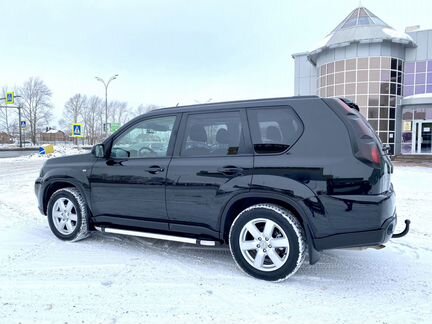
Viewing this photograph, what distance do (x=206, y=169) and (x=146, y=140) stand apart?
103 cm

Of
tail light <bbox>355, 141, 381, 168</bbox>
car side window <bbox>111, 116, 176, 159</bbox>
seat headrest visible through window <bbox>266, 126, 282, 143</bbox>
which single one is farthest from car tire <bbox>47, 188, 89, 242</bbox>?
tail light <bbox>355, 141, 381, 168</bbox>

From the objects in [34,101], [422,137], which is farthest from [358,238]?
[34,101]

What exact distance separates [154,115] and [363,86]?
2255 centimetres

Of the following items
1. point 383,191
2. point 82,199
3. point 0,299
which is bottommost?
point 0,299

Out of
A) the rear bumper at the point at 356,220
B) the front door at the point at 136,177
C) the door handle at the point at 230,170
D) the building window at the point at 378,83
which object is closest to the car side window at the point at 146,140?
the front door at the point at 136,177

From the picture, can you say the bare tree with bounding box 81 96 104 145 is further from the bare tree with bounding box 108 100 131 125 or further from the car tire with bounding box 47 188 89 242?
the car tire with bounding box 47 188 89 242

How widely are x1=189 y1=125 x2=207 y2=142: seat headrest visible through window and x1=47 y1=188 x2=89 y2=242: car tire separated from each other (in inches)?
73.4

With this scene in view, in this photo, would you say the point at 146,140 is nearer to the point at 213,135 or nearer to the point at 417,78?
the point at 213,135

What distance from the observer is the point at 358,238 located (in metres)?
3.15

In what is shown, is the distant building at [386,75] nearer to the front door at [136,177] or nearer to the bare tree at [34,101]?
the front door at [136,177]

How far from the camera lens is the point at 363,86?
23.3m

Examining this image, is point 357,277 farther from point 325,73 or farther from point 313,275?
point 325,73

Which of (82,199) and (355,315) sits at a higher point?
(82,199)

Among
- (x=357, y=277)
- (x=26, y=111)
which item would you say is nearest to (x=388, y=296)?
(x=357, y=277)
